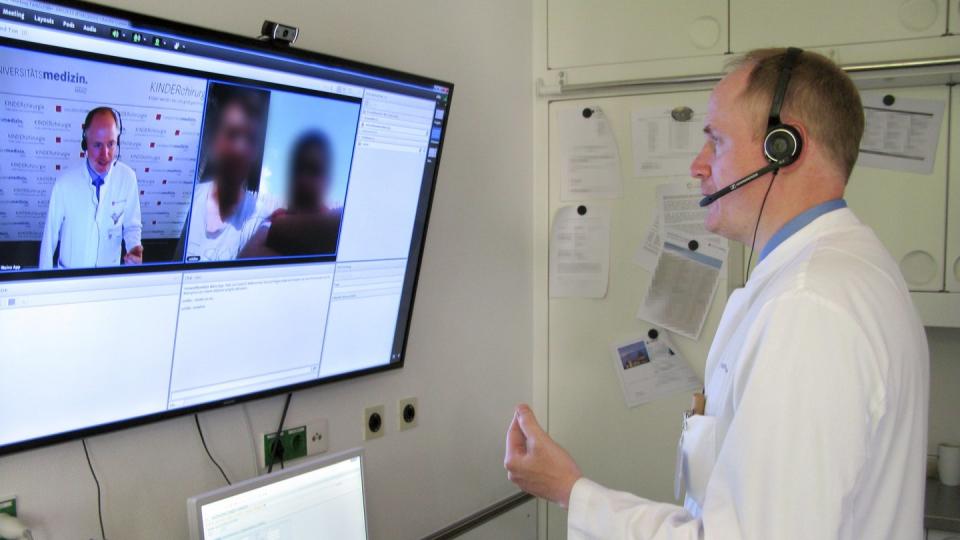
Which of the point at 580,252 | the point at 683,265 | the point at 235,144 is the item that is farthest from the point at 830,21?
the point at 235,144

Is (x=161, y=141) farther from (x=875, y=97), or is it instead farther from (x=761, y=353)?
(x=875, y=97)

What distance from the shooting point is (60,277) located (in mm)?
1245

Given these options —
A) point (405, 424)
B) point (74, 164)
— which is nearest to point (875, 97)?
point (405, 424)

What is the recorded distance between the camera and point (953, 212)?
2.27m

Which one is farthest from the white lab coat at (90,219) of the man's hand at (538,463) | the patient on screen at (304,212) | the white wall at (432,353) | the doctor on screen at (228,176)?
the man's hand at (538,463)

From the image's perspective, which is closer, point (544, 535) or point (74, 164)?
point (74, 164)

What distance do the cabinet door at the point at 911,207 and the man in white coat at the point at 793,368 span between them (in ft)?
3.69

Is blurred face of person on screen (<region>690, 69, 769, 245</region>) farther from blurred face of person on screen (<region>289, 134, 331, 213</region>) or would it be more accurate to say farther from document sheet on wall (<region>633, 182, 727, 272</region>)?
document sheet on wall (<region>633, 182, 727, 272</region>)

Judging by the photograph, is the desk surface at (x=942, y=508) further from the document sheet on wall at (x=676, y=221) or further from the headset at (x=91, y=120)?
the headset at (x=91, y=120)

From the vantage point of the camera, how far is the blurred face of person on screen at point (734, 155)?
53.1 inches

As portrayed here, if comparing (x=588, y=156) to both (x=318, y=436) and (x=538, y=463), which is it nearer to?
(x=318, y=436)

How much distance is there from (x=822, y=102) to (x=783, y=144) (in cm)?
10

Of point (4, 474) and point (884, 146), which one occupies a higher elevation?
point (884, 146)

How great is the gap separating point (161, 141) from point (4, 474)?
0.60 meters
